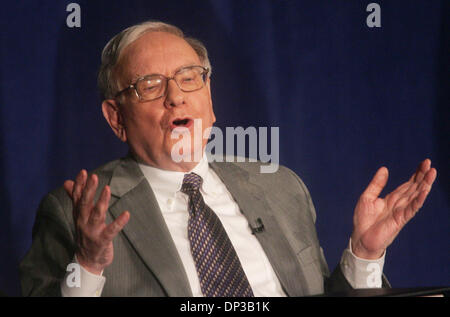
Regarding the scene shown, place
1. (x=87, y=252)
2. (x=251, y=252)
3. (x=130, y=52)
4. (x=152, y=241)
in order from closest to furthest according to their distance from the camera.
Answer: (x=87, y=252) < (x=152, y=241) < (x=251, y=252) < (x=130, y=52)

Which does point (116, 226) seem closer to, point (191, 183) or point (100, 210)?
point (100, 210)

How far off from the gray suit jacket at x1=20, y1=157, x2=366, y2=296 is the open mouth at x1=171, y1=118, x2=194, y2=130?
0.20 metres

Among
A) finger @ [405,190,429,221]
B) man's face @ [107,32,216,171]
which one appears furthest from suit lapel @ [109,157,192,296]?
finger @ [405,190,429,221]

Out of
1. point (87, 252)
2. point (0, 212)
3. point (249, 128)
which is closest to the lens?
point (87, 252)

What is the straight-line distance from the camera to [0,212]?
223 centimetres

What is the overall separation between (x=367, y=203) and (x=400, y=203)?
Result: 0.10 m

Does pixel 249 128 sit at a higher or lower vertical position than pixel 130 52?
lower

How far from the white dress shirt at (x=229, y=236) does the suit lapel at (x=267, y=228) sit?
A: 0.02 m

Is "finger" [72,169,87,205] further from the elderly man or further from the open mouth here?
the open mouth

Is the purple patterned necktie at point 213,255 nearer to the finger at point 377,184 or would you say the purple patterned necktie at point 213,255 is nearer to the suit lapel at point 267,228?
the suit lapel at point 267,228

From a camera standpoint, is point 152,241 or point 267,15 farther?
point 267,15

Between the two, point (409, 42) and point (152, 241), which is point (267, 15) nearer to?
point (409, 42)

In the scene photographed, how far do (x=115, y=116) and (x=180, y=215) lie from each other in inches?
18.0

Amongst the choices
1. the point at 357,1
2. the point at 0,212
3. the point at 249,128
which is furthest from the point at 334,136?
the point at 0,212
